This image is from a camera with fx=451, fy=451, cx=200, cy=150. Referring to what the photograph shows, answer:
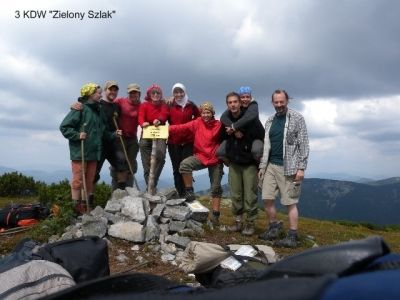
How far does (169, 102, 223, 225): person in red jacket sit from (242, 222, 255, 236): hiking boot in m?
0.99

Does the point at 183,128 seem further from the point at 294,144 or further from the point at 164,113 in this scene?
the point at 294,144

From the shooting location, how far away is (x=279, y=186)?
9.23 metres

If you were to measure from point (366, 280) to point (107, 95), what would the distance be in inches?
396

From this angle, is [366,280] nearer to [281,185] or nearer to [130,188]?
[281,185]

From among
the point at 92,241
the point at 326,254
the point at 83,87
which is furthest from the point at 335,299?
the point at 83,87

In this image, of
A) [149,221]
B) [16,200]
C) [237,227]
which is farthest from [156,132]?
[16,200]

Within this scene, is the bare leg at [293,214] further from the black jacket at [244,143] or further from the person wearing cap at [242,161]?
the black jacket at [244,143]

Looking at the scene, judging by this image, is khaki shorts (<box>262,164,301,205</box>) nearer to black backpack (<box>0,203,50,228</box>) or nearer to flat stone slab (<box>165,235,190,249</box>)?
flat stone slab (<box>165,235,190,249</box>)

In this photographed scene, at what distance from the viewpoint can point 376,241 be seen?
1.51m

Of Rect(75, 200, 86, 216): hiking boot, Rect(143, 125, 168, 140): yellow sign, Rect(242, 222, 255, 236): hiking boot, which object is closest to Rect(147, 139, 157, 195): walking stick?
Rect(143, 125, 168, 140): yellow sign

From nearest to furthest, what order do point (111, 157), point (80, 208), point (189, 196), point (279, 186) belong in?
1. point (279, 186)
2. point (80, 208)
3. point (111, 157)
4. point (189, 196)

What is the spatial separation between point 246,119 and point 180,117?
196cm

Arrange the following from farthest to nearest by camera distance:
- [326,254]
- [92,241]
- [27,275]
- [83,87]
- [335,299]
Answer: [83,87] < [92,241] < [27,275] < [326,254] < [335,299]

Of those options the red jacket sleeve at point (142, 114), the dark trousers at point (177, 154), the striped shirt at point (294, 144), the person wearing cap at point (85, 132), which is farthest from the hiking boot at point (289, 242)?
the person wearing cap at point (85, 132)
